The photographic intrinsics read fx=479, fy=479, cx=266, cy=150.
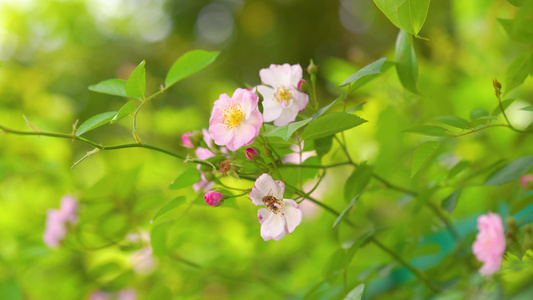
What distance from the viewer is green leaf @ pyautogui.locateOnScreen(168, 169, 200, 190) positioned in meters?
0.50

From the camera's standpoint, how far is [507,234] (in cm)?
55

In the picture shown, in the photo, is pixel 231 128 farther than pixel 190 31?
No

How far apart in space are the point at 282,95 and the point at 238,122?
0.22 ft

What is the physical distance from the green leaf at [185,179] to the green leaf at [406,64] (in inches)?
10.1

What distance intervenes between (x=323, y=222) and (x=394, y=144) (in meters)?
0.24

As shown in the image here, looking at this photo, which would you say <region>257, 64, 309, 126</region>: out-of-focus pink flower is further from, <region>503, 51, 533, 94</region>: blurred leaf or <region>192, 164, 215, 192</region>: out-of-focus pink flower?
<region>503, 51, 533, 94</region>: blurred leaf

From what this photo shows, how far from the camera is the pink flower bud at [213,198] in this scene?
0.48 metres

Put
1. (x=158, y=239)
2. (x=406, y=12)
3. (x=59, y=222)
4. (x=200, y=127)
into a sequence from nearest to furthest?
1. (x=406, y=12)
2. (x=158, y=239)
3. (x=59, y=222)
4. (x=200, y=127)

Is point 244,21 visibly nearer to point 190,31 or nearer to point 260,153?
point 190,31

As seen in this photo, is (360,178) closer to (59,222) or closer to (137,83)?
(137,83)

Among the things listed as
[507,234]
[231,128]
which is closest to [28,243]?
[231,128]

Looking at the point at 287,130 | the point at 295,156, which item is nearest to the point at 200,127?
the point at 295,156

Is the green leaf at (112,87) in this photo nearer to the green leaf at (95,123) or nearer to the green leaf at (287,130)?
the green leaf at (95,123)

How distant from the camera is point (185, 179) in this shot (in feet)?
1.66
